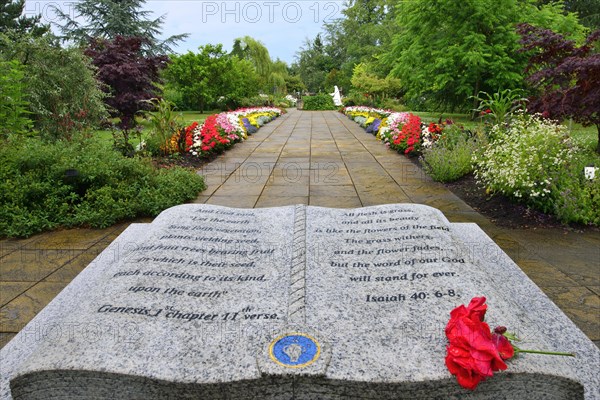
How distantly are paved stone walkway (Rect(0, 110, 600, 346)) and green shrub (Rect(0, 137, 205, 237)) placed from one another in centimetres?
25

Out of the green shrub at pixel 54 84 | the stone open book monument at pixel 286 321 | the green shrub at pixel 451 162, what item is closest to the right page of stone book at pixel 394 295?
the stone open book monument at pixel 286 321

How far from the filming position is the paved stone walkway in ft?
10.5

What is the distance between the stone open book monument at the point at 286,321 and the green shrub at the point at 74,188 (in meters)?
2.06

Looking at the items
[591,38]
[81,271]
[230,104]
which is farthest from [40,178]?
[230,104]

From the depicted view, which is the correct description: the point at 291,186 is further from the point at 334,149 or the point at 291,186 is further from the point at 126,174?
the point at 334,149

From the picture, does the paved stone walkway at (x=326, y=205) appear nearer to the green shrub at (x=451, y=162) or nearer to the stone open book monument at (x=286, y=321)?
the green shrub at (x=451, y=162)

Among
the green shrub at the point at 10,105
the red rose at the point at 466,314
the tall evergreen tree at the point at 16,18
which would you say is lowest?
the red rose at the point at 466,314

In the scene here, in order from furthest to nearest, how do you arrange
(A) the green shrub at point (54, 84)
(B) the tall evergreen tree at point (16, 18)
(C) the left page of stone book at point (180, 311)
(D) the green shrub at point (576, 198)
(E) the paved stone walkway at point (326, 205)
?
(B) the tall evergreen tree at point (16, 18) → (A) the green shrub at point (54, 84) → (D) the green shrub at point (576, 198) → (E) the paved stone walkway at point (326, 205) → (C) the left page of stone book at point (180, 311)

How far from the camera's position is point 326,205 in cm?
575

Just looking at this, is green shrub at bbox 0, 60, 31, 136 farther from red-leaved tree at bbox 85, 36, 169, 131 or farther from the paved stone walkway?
red-leaved tree at bbox 85, 36, 169, 131

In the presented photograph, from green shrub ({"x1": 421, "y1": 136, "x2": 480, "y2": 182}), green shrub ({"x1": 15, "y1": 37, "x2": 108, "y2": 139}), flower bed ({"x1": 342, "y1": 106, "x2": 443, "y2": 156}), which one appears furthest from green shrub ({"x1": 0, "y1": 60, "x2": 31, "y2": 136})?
flower bed ({"x1": 342, "y1": 106, "x2": 443, "y2": 156})

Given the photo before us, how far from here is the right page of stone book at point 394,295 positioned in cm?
181

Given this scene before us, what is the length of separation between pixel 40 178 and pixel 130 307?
165 inches

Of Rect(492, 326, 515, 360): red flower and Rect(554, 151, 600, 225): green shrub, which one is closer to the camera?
Rect(492, 326, 515, 360): red flower
